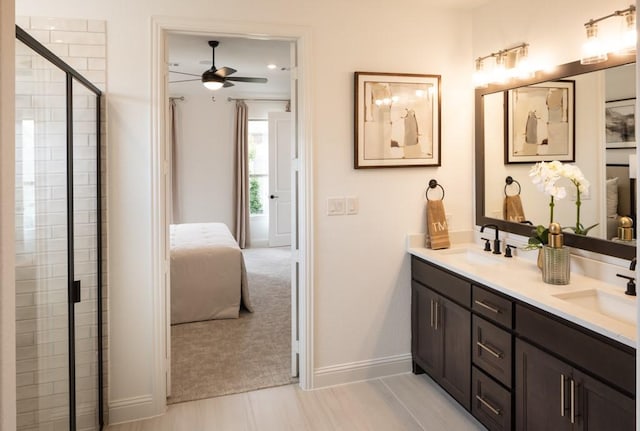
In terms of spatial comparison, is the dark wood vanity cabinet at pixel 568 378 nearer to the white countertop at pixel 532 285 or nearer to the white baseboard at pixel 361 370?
the white countertop at pixel 532 285

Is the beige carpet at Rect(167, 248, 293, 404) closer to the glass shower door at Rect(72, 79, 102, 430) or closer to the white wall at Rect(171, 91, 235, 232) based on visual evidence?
the glass shower door at Rect(72, 79, 102, 430)

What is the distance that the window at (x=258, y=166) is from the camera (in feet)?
27.3

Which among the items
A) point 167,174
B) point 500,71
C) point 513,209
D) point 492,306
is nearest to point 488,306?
point 492,306

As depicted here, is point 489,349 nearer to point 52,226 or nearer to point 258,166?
point 52,226

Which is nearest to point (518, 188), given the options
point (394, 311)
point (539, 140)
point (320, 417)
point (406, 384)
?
point (539, 140)

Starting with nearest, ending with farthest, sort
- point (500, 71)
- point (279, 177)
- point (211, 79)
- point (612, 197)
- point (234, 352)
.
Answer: point (612, 197), point (500, 71), point (234, 352), point (211, 79), point (279, 177)

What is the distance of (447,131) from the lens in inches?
131

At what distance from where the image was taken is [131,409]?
2.79 metres

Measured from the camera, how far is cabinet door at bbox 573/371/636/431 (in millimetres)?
1676

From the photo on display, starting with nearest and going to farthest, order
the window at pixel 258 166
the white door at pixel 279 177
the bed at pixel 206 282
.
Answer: the bed at pixel 206 282
the white door at pixel 279 177
the window at pixel 258 166

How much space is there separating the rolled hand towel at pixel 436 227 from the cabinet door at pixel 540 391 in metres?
1.07

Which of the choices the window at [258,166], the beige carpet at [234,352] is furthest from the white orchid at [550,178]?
the window at [258,166]

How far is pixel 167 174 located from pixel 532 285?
82.7 inches

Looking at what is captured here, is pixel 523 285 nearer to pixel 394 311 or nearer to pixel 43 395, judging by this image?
pixel 394 311
